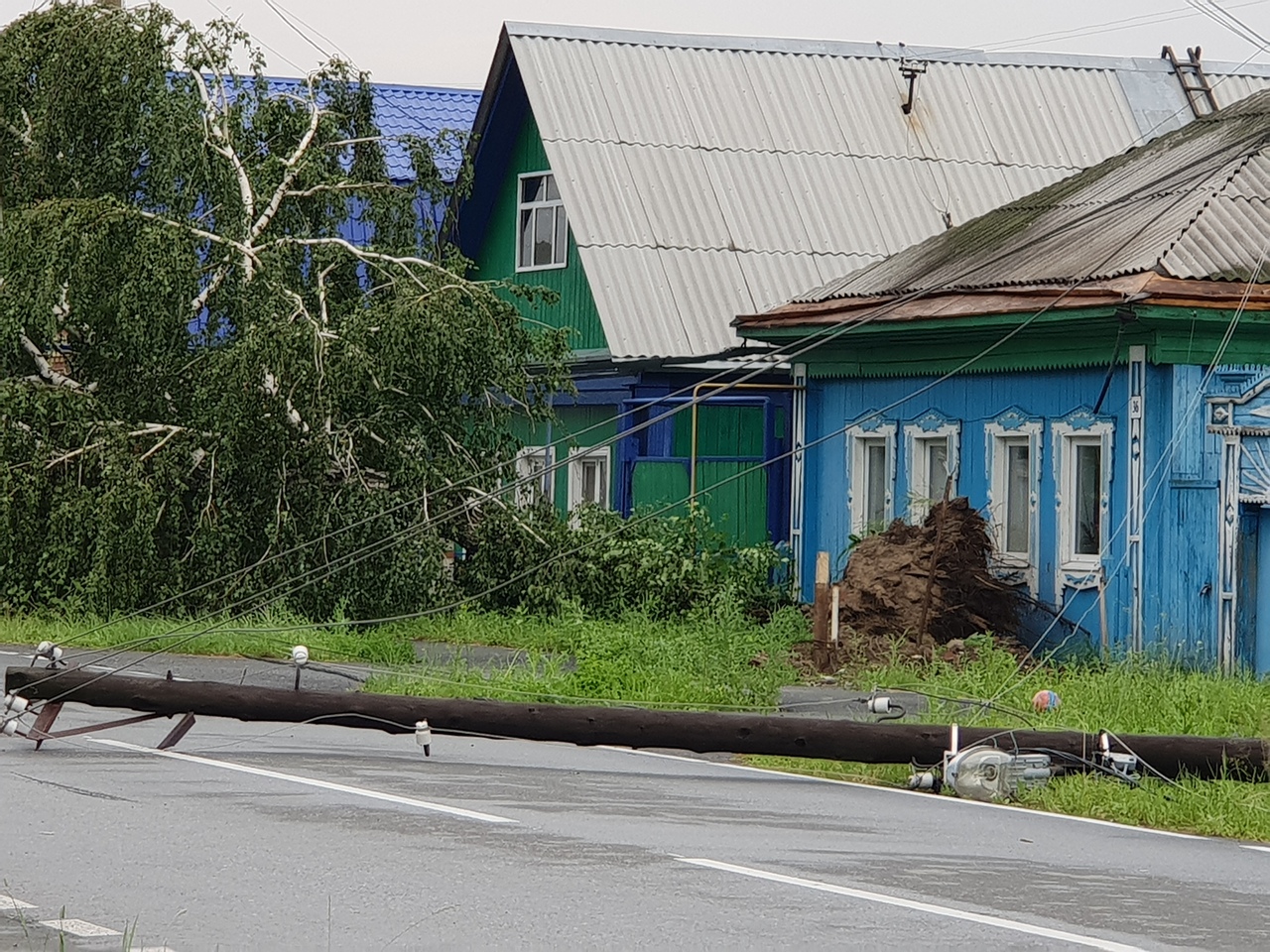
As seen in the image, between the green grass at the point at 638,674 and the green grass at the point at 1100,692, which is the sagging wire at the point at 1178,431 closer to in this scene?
the green grass at the point at 1100,692

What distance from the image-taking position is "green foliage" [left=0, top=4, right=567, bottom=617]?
66.9 feet

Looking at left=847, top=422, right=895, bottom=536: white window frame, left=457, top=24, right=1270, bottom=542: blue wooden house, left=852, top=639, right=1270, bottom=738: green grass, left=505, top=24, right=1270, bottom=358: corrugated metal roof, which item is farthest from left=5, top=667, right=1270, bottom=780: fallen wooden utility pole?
left=505, top=24, right=1270, bottom=358: corrugated metal roof

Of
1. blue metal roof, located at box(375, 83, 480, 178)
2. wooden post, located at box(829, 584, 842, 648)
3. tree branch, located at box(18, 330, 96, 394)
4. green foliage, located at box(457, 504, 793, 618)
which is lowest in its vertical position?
wooden post, located at box(829, 584, 842, 648)

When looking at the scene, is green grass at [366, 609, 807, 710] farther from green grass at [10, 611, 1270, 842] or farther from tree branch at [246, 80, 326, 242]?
tree branch at [246, 80, 326, 242]

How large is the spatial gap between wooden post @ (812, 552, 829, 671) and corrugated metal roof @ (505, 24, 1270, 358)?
7.25m

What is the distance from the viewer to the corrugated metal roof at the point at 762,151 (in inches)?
1045

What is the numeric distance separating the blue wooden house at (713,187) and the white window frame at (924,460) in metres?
3.68

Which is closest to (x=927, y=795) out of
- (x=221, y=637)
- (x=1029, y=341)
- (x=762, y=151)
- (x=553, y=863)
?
(x=553, y=863)

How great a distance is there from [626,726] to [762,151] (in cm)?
1717

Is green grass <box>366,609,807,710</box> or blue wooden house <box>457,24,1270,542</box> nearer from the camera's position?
green grass <box>366,609,807,710</box>

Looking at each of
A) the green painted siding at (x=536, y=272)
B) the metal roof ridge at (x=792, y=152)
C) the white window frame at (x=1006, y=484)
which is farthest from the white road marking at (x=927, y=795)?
the metal roof ridge at (x=792, y=152)

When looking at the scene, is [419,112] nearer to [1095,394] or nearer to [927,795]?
[1095,394]

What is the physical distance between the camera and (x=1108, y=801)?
11.6 metres

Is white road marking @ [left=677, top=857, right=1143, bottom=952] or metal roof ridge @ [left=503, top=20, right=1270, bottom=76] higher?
metal roof ridge @ [left=503, top=20, right=1270, bottom=76]
